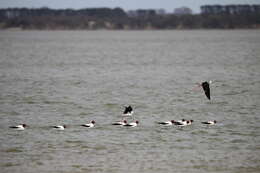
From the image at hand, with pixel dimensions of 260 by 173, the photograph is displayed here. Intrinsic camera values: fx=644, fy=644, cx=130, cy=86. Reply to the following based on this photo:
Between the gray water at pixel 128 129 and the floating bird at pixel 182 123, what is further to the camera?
the floating bird at pixel 182 123

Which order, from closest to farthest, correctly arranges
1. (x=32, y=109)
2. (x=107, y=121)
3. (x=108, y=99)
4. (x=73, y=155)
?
1. (x=73, y=155)
2. (x=107, y=121)
3. (x=32, y=109)
4. (x=108, y=99)

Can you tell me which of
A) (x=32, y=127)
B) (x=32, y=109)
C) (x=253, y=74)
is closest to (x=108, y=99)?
(x=32, y=109)

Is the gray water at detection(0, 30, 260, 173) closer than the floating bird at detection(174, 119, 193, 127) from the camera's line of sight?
Yes

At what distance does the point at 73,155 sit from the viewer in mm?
16500

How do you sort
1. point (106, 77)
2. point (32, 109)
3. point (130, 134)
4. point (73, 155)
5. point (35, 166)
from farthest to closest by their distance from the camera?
point (106, 77) < point (32, 109) < point (130, 134) < point (73, 155) < point (35, 166)

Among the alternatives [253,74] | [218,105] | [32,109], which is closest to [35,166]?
[32,109]

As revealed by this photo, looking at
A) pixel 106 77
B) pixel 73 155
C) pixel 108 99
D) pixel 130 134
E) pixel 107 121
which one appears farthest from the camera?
pixel 106 77

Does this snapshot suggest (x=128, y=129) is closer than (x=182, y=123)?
Yes

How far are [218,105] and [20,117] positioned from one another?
827 cm

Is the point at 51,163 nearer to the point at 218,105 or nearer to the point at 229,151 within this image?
the point at 229,151

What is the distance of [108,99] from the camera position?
92.2 ft

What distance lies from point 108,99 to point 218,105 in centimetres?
493

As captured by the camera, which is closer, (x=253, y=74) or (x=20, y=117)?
(x=20, y=117)

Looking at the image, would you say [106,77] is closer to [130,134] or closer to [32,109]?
[32,109]
